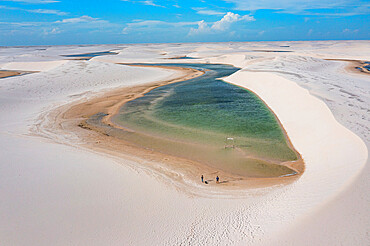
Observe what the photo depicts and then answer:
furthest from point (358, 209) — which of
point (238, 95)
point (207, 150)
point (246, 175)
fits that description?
point (238, 95)

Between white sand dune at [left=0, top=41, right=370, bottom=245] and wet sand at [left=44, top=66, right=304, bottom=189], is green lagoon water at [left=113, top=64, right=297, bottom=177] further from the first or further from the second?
white sand dune at [left=0, top=41, right=370, bottom=245]

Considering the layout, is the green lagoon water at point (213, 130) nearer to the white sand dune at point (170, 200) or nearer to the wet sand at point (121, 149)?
the wet sand at point (121, 149)

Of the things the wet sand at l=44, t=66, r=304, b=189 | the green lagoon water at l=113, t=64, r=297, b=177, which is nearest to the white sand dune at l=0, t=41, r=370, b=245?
the wet sand at l=44, t=66, r=304, b=189

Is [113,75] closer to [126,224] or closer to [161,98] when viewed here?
[161,98]

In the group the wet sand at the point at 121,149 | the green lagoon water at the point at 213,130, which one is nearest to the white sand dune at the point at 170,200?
the wet sand at the point at 121,149

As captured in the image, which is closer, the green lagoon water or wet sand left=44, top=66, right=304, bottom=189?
wet sand left=44, top=66, right=304, bottom=189

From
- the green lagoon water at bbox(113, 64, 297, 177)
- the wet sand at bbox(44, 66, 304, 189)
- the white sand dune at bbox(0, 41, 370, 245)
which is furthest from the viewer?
the green lagoon water at bbox(113, 64, 297, 177)
